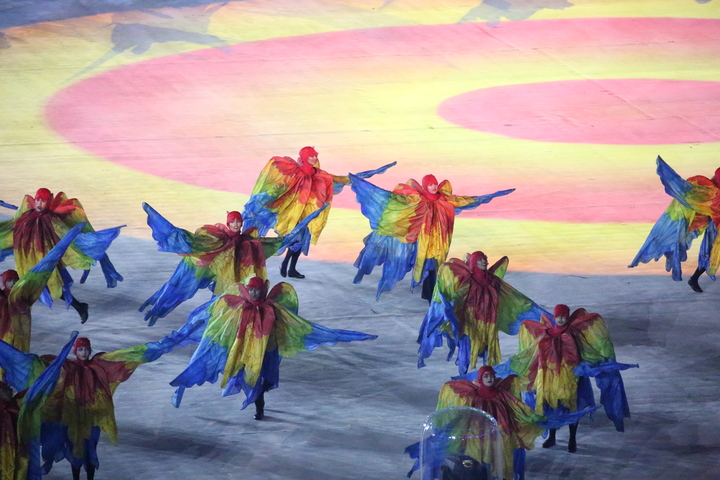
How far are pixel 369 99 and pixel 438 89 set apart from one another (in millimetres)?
1123

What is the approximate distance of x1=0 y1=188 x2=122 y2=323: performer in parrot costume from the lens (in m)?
8.54

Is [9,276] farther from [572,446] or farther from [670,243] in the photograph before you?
[670,243]

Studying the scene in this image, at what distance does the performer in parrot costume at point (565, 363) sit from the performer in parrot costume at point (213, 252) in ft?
7.05

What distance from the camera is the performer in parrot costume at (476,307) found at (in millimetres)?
7754

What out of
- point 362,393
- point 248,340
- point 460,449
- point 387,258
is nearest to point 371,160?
point 387,258

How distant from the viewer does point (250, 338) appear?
7293 mm

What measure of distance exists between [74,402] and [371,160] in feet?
22.6

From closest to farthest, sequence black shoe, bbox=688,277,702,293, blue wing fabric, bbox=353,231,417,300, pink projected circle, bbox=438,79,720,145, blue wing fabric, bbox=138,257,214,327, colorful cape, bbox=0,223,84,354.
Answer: colorful cape, bbox=0,223,84,354 → blue wing fabric, bbox=138,257,214,327 → blue wing fabric, bbox=353,231,417,300 → black shoe, bbox=688,277,702,293 → pink projected circle, bbox=438,79,720,145

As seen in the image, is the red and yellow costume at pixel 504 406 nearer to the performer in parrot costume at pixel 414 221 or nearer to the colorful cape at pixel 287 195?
the performer in parrot costume at pixel 414 221

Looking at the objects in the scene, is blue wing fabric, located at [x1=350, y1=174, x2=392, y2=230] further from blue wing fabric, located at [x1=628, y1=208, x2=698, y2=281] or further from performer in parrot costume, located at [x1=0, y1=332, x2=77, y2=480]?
performer in parrot costume, located at [x1=0, y1=332, x2=77, y2=480]

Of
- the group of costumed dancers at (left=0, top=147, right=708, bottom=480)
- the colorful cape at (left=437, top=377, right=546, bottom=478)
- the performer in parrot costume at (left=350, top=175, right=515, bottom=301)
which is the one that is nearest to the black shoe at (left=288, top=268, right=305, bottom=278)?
the group of costumed dancers at (left=0, top=147, right=708, bottom=480)

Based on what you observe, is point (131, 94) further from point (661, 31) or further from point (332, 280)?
point (661, 31)

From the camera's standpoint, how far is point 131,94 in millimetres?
14875

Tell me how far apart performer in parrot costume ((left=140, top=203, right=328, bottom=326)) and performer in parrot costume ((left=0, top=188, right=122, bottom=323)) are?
1.55 feet
